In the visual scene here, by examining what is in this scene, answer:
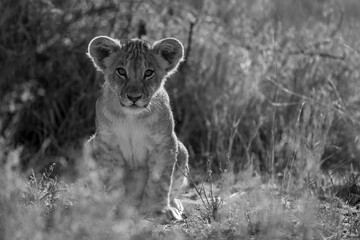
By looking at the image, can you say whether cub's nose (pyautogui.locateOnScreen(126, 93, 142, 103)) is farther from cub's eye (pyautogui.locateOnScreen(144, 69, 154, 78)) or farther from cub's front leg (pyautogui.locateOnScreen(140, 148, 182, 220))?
cub's front leg (pyautogui.locateOnScreen(140, 148, 182, 220))

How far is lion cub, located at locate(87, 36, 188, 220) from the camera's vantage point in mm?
5668

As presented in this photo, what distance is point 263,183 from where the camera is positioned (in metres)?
6.79

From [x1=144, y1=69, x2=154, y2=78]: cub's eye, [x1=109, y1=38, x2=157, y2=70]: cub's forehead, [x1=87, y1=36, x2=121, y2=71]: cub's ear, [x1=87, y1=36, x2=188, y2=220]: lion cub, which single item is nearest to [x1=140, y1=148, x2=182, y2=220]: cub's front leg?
[x1=87, y1=36, x2=188, y2=220]: lion cub

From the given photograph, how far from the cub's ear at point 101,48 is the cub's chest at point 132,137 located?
599 millimetres

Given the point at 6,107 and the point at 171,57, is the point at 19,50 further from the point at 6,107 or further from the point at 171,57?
the point at 171,57

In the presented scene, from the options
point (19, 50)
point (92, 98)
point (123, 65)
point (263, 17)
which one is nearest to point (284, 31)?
point (263, 17)

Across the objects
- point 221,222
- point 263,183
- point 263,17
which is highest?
point 263,17

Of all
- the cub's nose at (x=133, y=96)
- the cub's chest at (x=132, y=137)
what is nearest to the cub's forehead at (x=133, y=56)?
the cub's nose at (x=133, y=96)

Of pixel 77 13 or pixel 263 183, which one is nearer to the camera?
pixel 263 183

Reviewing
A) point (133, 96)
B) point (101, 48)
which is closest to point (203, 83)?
point (101, 48)

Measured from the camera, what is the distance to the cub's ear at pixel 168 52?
593 cm

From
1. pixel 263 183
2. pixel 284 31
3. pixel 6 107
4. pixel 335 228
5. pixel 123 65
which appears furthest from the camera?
pixel 284 31

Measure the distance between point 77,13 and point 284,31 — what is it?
2910 millimetres

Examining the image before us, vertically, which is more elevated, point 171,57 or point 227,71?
point 171,57
